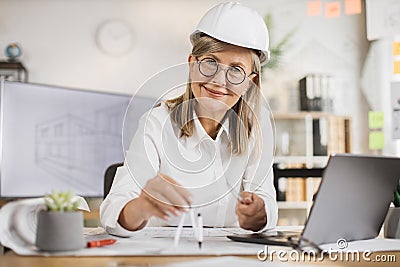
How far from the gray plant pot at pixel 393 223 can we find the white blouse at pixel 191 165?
0.26m

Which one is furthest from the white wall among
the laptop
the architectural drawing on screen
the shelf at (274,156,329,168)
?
the laptop

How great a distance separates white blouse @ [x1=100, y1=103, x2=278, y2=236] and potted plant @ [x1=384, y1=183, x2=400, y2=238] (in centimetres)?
26

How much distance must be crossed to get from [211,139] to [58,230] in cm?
44

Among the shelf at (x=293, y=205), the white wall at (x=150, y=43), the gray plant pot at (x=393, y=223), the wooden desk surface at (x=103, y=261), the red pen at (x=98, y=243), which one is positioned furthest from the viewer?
the white wall at (x=150, y=43)

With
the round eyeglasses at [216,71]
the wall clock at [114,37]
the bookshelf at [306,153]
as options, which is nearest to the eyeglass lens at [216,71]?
the round eyeglasses at [216,71]

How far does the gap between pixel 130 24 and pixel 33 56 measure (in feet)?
2.57

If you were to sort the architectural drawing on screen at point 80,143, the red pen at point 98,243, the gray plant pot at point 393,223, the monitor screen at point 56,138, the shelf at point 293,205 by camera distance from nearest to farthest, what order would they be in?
the red pen at point 98,243
the gray plant pot at point 393,223
the monitor screen at point 56,138
the architectural drawing on screen at point 80,143
the shelf at point 293,205

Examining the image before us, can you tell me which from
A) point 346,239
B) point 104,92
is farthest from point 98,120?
point 346,239

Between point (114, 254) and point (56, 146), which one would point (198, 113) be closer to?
point (114, 254)

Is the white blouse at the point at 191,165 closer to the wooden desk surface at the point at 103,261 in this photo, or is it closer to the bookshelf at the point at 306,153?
the wooden desk surface at the point at 103,261

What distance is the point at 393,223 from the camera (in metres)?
1.39

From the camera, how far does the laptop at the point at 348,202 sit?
1.11 m

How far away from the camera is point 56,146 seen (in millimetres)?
4199

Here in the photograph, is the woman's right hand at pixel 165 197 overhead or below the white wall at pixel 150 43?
below
